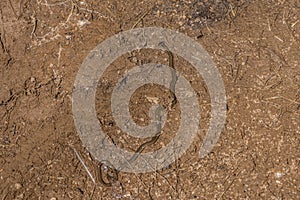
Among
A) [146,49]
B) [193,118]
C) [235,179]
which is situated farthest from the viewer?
[146,49]

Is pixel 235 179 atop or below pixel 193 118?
below

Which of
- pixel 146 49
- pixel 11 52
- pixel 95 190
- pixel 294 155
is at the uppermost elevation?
pixel 11 52

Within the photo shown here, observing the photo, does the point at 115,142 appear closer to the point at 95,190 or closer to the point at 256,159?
the point at 95,190

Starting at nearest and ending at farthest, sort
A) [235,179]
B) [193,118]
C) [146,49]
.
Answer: [235,179] → [193,118] → [146,49]

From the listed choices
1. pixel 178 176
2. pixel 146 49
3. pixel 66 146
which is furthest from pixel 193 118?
pixel 66 146

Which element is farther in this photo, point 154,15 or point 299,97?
point 154,15

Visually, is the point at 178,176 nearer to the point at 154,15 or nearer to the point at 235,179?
the point at 235,179
